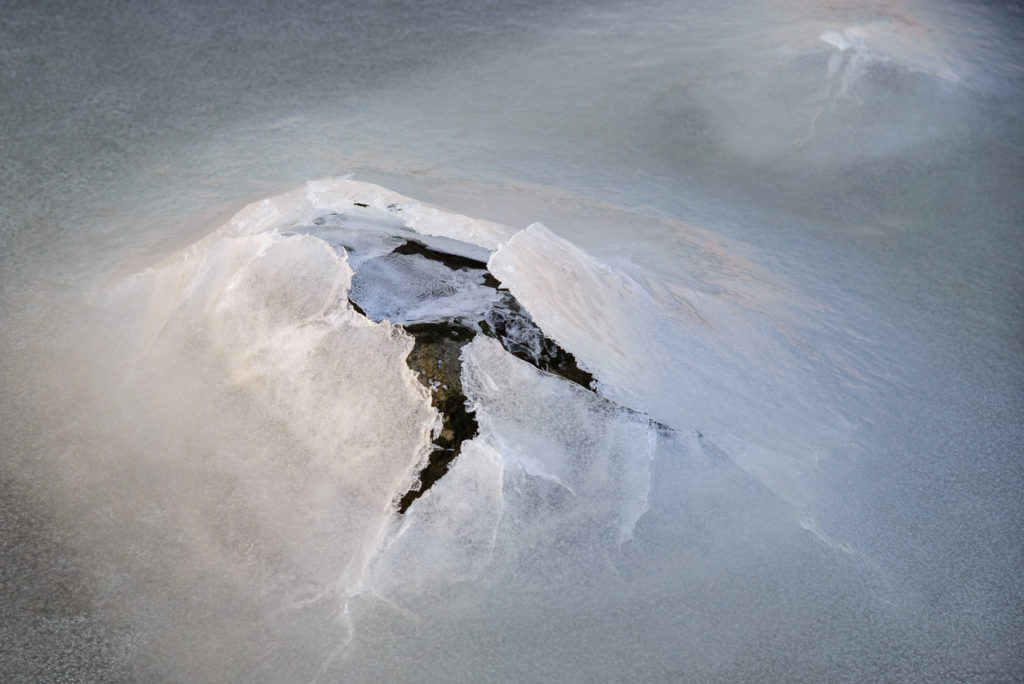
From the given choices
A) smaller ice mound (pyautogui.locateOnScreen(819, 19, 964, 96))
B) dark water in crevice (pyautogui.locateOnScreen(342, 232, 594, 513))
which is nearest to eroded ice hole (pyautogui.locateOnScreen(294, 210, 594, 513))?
dark water in crevice (pyautogui.locateOnScreen(342, 232, 594, 513))

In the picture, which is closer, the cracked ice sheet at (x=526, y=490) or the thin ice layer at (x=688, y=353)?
the cracked ice sheet at (x=526, y=490)

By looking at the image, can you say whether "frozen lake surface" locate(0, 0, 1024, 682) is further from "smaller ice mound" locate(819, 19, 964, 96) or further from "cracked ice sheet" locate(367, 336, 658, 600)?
"smaller ice mound" locate(819, 19, 964, 96)

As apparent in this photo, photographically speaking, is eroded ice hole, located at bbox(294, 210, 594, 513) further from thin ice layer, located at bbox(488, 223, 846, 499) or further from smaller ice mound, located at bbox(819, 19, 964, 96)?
smaller ice mound, located at bbox(819, 19, 964, 96)

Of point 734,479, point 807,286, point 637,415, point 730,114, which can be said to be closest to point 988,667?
point 734,479

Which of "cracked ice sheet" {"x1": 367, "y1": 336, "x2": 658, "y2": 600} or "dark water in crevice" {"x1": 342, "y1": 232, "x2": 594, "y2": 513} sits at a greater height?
"dark water in crevice" {"x1": 342, "y1": 232, "x2": 594, "y2": 513}

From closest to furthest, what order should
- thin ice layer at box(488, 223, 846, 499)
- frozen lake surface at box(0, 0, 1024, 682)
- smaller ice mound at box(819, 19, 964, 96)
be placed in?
frozen lake surface at box(0, 0, 1024, 682), thin ice layer at box(488, 223, 846, 499), smaller ice mound at box(819, 19, 964, 96)

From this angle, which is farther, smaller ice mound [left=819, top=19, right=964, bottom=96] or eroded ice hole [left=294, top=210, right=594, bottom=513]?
smaller ice mound [left=819, top=19, right=964, bottom=96]

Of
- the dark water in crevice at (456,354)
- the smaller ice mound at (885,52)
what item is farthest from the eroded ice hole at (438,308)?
the smaller ice mound at (885,52)

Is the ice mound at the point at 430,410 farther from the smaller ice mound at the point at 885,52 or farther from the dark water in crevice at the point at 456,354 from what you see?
the smaller ice mound at the point at 885,52

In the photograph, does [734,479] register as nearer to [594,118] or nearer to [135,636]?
[135,636]

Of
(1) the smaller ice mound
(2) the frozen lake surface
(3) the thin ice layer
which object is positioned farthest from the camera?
(1) the smaller ice mound
